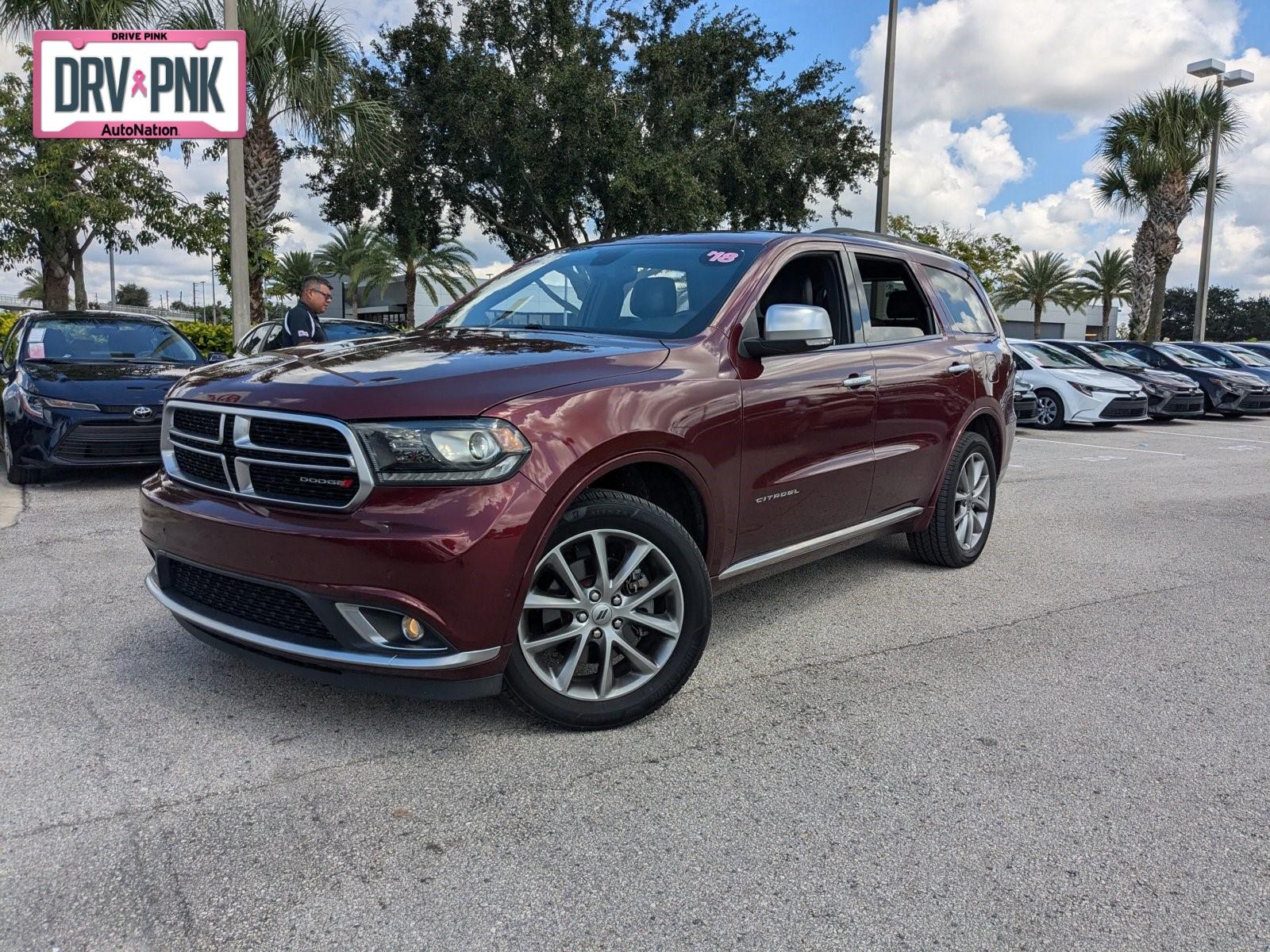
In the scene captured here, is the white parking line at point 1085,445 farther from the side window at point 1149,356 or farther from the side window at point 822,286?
the side window at point 822,286

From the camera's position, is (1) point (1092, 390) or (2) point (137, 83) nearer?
(2) point (137, 83)

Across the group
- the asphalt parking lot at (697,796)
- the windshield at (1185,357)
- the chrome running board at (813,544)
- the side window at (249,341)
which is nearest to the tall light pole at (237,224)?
the side window at (249,341)

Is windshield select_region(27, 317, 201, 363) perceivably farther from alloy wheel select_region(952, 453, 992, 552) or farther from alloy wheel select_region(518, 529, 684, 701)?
alloy wheel select_region(518, 529, 684, 701)

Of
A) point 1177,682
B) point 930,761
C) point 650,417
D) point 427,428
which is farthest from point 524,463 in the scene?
point 1177,682

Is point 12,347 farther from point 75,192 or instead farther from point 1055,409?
point 1055,409

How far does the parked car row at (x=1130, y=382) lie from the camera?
15.5 m

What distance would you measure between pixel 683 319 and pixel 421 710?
5.66ft

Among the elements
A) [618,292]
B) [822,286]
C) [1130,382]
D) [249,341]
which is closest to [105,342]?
[249,341]

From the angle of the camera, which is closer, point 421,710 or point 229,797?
point 229,797

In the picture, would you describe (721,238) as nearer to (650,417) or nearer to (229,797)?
(650,417)

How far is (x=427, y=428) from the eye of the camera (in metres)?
2.84

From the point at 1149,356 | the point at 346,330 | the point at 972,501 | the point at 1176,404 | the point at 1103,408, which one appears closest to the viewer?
the point at 972,501

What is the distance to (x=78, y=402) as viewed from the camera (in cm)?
750

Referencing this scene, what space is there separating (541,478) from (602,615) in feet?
1.75
